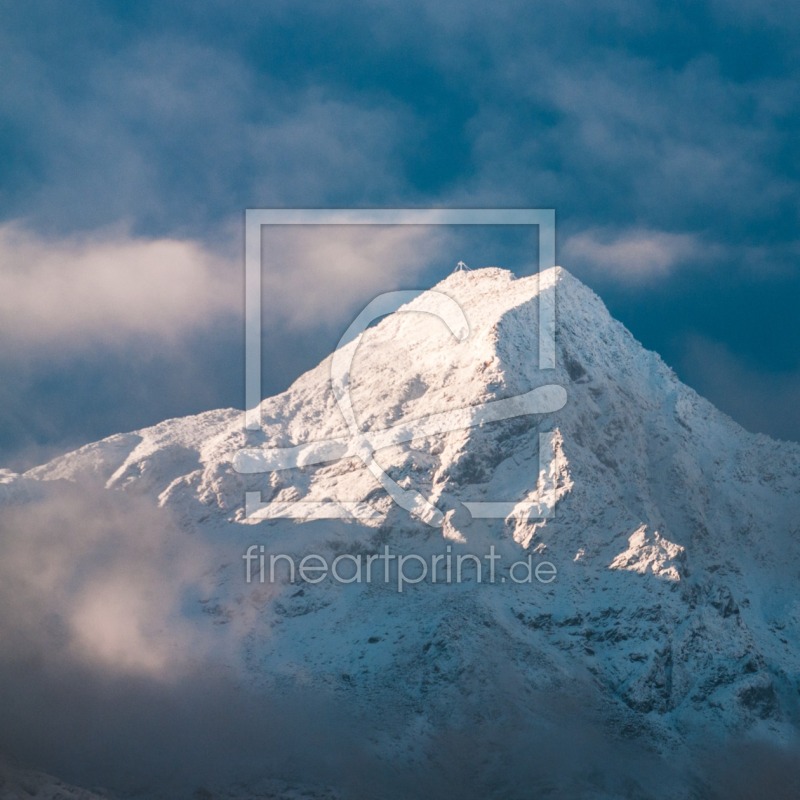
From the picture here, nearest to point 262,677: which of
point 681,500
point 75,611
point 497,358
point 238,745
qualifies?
point 238,745

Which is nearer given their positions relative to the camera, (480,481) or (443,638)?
(443,638)

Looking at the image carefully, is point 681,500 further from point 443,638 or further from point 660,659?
point 443,638

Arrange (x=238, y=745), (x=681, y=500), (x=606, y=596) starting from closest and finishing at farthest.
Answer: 1. (x=238, y=745)
2. (x=606, y=596)
3. (x=681, y=500)

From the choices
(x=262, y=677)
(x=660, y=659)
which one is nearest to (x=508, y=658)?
(x=660, y=659)

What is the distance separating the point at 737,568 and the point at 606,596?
26406mm

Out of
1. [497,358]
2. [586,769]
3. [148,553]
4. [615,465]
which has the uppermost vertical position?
[497,358]

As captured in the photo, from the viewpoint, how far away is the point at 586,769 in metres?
138

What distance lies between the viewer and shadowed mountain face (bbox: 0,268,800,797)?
141375mm

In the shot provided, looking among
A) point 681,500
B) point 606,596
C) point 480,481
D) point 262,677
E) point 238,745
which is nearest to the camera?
point 238,745

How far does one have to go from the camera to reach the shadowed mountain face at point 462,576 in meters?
141

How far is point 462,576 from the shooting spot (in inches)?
6220

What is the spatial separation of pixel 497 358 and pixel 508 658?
41.4 metres

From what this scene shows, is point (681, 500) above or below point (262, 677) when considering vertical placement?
above

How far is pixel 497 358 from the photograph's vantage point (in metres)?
172
